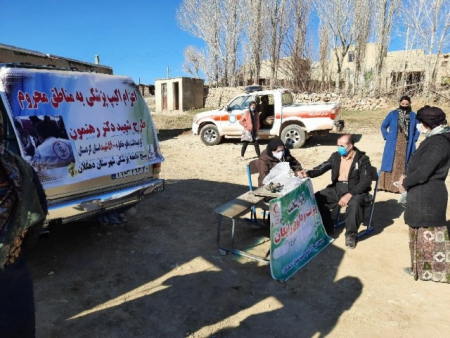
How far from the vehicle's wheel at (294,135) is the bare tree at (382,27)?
40.5 feet

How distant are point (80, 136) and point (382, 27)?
22215mm

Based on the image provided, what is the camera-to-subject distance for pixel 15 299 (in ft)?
5.15

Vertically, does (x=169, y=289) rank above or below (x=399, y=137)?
below

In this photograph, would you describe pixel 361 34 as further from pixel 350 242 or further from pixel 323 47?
pixel 350 242

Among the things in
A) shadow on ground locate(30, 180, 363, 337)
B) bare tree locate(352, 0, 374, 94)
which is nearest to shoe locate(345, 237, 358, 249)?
shadow on ground locate(30, 180, 363, 337)

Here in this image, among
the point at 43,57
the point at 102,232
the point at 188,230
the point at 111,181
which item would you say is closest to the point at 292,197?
the point at 188,230

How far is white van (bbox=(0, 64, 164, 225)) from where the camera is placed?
3.27 meters

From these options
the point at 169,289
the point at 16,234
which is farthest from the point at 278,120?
the point at 16,234

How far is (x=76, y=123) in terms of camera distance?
12.1 feet

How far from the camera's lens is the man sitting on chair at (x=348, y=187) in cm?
439

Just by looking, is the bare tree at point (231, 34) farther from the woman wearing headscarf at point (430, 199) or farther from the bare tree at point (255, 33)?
the woman wearing headscarf at point (430, 199)

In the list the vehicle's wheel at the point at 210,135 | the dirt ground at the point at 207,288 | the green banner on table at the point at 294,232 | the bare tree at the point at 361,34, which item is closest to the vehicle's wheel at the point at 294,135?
the vehicle's wheel at the point at 210,135

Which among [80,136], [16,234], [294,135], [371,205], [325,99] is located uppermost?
[325,99]

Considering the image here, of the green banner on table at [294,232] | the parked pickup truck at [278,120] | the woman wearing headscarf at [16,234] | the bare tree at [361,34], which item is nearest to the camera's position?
the woman wearing headscarf at [16,234]
